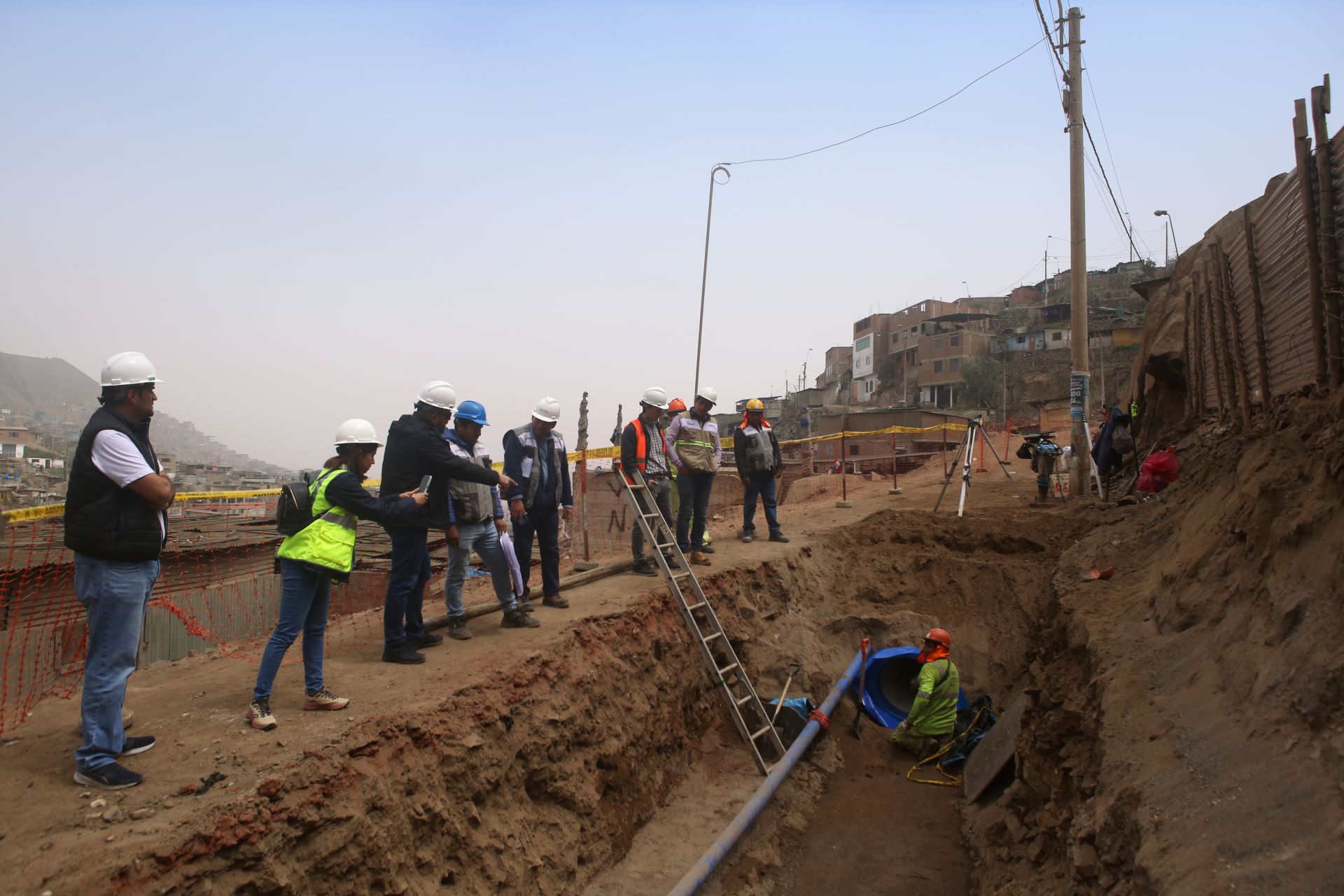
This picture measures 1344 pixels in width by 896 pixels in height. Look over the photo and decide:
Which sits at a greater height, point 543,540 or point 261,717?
point 543,540

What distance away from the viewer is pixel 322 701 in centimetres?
426

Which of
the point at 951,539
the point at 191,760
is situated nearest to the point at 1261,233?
the point at 951,539

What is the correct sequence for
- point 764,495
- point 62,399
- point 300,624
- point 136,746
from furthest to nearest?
point 62,399 < point 764,495 < point 300,624 < point 136,746

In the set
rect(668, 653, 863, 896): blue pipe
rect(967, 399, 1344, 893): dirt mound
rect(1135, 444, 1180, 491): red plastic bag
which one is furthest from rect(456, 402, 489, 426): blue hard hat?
rect(1135, 444, 1180, 491): red plastic bag

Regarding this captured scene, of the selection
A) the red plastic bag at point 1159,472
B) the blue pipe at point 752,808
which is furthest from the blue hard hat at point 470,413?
the red plastic bag at point 1159,472

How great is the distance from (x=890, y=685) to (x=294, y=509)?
6.56 metres

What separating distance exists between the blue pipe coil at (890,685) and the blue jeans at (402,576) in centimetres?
490

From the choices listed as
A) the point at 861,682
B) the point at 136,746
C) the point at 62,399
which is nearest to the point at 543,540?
the point at 136,746

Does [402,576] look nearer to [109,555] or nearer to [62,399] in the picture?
[109,555]

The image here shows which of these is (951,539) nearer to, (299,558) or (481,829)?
(481,829)

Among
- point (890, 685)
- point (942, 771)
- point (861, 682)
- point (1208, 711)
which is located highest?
point (1208, 711)

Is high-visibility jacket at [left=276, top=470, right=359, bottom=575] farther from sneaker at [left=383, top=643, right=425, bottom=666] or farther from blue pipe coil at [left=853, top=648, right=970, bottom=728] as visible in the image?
blue pipe coil at [left=853, top=648, right=970, bottom=728]

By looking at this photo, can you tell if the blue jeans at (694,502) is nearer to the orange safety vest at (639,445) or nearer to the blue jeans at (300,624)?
the orange safety vest at (639,445)

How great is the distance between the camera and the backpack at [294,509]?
4199mm
